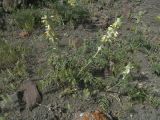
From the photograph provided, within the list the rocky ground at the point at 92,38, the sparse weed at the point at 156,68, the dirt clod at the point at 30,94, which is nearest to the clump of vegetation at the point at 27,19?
the rocky ground at the point at 92,38

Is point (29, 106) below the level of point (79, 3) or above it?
below

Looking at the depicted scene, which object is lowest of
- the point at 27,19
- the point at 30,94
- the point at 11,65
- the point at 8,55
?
the point at 30,94

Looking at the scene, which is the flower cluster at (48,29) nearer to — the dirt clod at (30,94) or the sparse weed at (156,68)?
the dirt clod at (30,94)

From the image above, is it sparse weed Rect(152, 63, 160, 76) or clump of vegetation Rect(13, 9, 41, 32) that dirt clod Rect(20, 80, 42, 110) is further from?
sparse weed Rect(152, 63, 160, 76)

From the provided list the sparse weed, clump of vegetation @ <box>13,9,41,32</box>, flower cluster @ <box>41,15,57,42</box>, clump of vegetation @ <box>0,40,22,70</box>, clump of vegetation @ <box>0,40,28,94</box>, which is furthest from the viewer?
clump of vegetation @ <box>13,9,41,32</box>

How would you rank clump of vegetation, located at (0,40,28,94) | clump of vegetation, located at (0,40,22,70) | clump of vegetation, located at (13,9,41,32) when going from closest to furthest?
clump of vegetation, located at (0,40,28,94)
clump of vegetation, located at (0,40,22,70)
clump of vegetation, located at (13,9,41,32)

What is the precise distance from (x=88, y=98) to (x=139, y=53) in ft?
5.25

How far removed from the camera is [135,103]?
574 cm

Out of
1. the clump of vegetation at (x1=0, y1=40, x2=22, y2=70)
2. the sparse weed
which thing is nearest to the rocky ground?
the sparse weed

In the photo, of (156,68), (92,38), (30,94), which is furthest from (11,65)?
(156,68)

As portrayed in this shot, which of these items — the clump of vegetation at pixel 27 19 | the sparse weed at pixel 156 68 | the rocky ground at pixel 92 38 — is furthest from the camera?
the clump of vegetation at pixel 27 19

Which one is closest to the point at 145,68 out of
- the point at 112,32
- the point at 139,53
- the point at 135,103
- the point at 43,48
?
the point at 139,53

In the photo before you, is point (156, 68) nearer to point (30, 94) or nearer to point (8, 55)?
point (30, 94)

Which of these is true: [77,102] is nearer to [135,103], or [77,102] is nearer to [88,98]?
[88,98]
